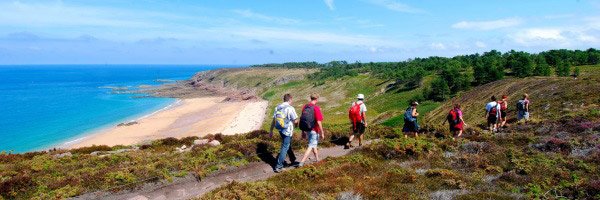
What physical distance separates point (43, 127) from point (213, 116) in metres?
31.1

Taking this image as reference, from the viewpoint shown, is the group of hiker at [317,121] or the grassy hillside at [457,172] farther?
the group of hiker at [317,121]

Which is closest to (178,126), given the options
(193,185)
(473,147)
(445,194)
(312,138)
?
(193,185)

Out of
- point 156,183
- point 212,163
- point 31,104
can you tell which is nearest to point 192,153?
point 212,163

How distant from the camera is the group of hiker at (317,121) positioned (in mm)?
12969

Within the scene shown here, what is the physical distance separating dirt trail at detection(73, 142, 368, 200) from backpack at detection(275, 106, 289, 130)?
176 centimetres

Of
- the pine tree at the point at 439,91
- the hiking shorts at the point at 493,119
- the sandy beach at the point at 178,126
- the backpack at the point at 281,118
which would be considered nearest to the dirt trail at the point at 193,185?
the backpack at the point at 281,118

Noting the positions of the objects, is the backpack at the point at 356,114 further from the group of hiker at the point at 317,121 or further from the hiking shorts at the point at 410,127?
the hiking shorts at the point at 410,127

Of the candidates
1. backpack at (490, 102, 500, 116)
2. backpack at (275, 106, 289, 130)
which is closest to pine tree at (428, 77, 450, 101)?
backpack at (490, 102, 500, 116)

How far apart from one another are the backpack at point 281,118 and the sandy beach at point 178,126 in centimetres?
4701

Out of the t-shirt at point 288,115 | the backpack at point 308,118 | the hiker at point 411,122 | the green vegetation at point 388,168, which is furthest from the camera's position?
the hiker at point 411,122

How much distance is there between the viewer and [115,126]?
73438mm

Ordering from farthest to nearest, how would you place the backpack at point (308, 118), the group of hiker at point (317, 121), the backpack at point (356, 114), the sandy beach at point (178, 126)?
1. the sandy beach at point (178, 126)
2. the backpack at point (356, 114)
3. the backpack at point (308, 118)
4. the group of hiker at point (317, 121)

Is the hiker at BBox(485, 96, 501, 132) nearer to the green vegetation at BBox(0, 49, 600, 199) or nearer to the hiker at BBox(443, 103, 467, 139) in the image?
the green vegetation at BBox(0, 49, 600, 199)

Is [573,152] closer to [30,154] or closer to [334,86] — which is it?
[30,154]
